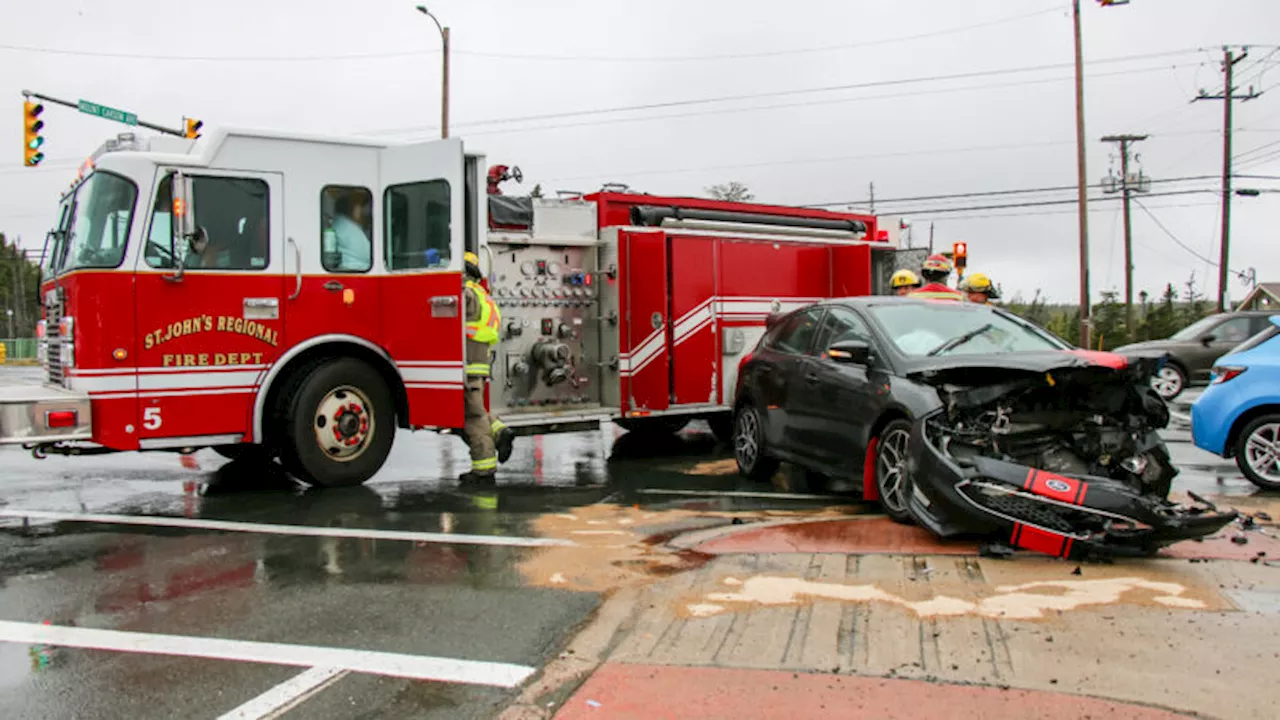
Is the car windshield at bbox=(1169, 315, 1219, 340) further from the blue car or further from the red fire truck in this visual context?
the red fire truck

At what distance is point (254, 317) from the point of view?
7.89 meters

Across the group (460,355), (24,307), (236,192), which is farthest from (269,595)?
(24,307)

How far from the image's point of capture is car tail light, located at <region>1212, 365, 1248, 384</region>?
843cm

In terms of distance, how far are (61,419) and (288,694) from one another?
171 inches

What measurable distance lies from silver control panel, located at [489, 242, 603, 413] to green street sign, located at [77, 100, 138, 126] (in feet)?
34.3

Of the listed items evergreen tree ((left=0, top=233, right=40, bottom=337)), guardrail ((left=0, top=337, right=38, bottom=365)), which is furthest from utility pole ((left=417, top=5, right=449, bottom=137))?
evergreen tree ((left=0, top=233, right=40, bottom=337))

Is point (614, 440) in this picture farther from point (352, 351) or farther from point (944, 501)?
point (944, 501)

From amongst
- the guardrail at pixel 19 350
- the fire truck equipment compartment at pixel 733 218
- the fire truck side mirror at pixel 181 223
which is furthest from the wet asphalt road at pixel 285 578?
the guardrail at pixel 19 350

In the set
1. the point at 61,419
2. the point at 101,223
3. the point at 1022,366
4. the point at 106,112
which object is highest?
the point at 106,112

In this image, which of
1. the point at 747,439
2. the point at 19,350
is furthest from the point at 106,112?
the point at 19,350

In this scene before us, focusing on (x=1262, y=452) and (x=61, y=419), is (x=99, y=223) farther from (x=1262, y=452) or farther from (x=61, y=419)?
(x=1262, y=452)

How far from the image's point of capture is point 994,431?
5977 millimetres

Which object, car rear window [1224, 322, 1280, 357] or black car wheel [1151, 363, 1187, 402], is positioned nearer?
car rear window [1224, 322, 1280, 357]

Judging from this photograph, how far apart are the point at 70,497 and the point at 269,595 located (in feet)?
13.1
